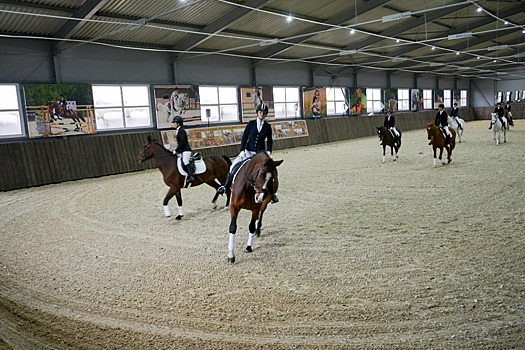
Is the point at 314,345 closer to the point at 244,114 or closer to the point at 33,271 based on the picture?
the point at 33,271

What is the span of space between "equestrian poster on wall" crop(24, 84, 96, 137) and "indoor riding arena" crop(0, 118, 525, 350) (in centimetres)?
521

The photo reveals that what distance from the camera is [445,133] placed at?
1255cm

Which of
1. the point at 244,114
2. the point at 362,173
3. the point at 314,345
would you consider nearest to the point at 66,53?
the point at 244,114

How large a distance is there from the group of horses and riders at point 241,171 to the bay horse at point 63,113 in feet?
26.0

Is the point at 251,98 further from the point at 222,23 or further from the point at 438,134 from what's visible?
the point at 438,134

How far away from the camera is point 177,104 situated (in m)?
17.5

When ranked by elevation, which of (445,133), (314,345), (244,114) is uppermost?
(244,114)

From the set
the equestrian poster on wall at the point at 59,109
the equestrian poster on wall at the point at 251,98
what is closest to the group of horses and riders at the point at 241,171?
the equestrian poster on wall at the point at 59,109

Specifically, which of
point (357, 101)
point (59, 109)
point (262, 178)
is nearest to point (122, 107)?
point (59, 109)

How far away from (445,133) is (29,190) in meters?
13.1

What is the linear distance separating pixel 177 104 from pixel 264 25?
5.19m

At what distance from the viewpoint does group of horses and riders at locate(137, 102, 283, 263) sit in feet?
16.4

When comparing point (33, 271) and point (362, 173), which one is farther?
point (362, 173)

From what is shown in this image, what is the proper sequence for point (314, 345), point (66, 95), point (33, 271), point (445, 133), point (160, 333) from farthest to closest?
point (66, 95) < point (445, 133) < point (33, 271) < point (160, 333) < point (314, 345)
